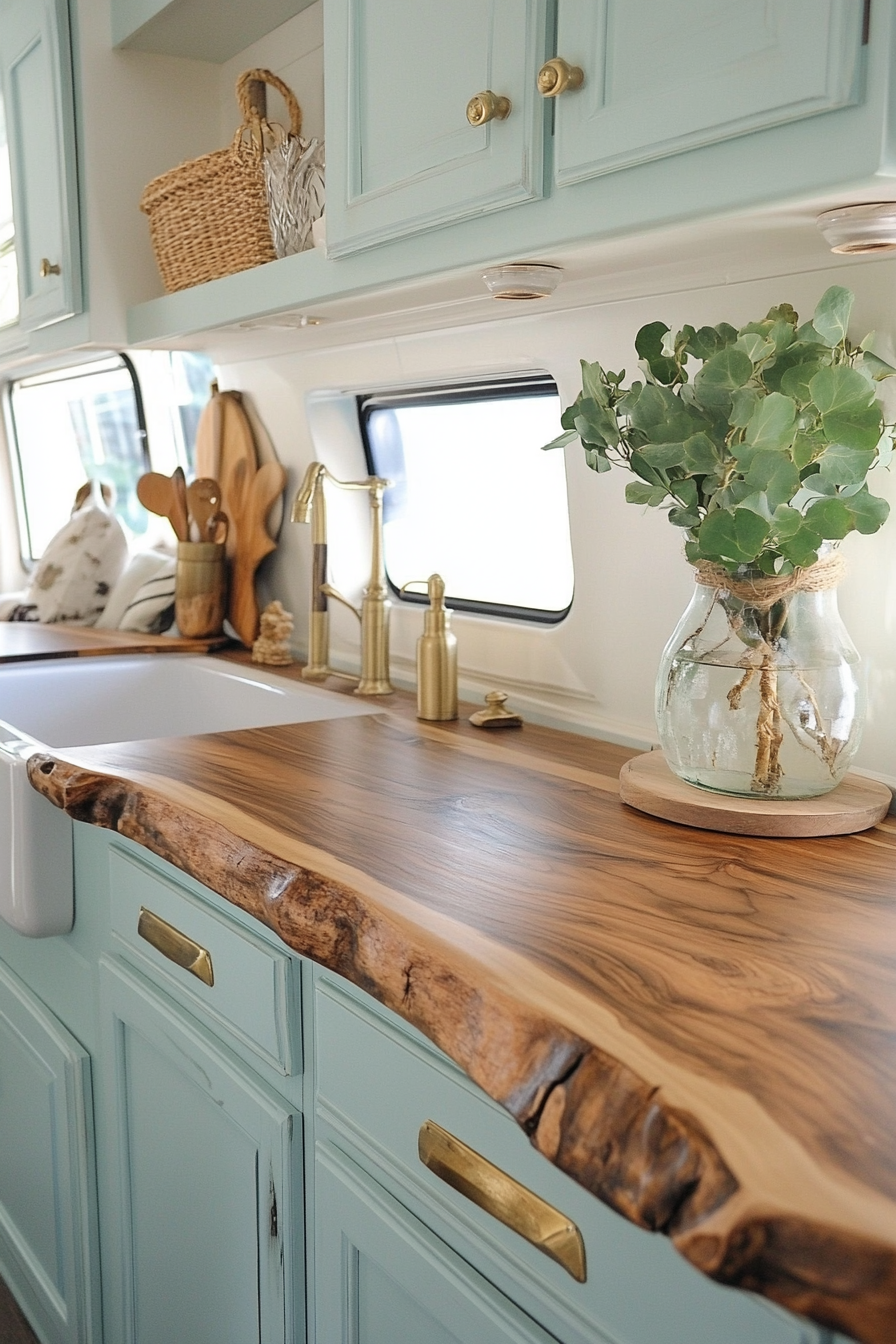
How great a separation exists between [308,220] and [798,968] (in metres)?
1.28

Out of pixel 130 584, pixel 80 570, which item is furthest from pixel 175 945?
pixel 80 570

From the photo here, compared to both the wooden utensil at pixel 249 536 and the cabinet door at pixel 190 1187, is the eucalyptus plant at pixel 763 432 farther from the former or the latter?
the wooden utensil at pixel 249 536

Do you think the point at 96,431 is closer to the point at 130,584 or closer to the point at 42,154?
the point at 130,584

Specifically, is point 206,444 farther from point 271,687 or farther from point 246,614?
point 271,687

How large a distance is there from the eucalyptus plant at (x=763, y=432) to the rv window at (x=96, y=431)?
→ 1989 millimetres

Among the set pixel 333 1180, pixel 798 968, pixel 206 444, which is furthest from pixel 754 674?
pixel 206 444

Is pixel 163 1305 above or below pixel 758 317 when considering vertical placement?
below

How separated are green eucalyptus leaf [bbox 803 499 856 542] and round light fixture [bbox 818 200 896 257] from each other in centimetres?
22

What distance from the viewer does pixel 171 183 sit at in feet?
6.36

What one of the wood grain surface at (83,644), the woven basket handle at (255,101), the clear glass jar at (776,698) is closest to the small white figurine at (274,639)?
the wood grain surface at (83,644)

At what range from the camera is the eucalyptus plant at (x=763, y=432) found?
1010mm

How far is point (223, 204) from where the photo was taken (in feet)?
5.94

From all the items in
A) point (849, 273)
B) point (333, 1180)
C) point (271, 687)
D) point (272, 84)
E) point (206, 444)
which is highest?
point (272, 84)

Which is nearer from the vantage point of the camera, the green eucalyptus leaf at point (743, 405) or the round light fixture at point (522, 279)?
the green eucalyptus leaf at point (743, 405)
